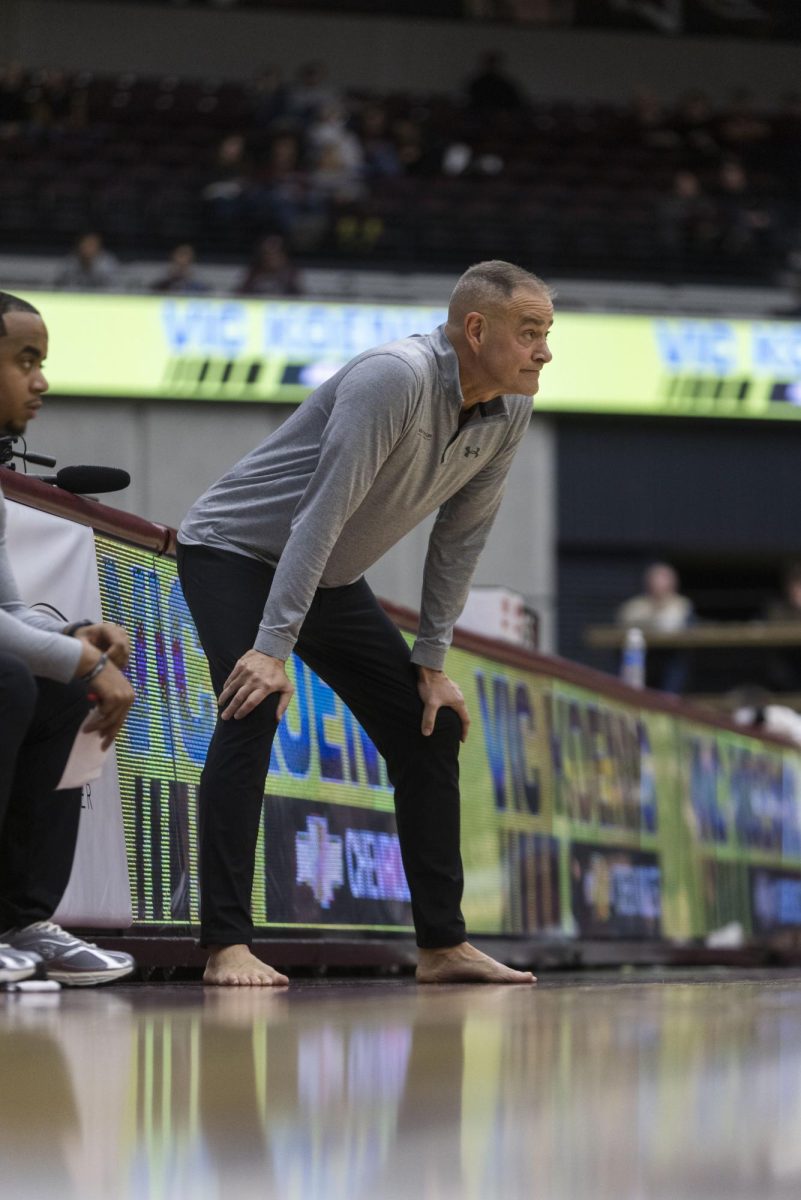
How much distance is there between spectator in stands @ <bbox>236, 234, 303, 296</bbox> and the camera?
14516mm

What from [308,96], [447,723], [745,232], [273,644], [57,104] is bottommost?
[447,723]

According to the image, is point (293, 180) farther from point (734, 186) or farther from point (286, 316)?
point (734, 186)

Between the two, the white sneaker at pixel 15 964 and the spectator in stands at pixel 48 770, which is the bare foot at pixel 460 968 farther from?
the white sneaker at pixel 15 964

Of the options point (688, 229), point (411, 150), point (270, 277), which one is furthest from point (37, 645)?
point (411, 150)

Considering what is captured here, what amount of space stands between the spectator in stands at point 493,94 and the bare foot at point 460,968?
1486 cm

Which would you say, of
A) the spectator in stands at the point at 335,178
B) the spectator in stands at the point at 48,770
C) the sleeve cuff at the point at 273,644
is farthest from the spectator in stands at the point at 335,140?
the spectator in stands at the point at 48,770

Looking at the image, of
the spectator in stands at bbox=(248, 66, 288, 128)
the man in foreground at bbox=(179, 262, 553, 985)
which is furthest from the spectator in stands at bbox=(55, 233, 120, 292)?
the man in foreground at bbox=(179, 262, 553, 985)

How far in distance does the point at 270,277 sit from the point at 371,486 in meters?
11.3

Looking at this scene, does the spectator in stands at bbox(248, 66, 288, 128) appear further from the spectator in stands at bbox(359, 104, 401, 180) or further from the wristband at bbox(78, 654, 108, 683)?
the wristband at bbox(78, 654, 108, 683)

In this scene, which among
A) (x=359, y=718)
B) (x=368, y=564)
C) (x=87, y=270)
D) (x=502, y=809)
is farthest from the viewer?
(x=87, y=270)

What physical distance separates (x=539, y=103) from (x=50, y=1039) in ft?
57.5

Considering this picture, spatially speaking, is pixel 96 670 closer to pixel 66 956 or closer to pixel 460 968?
pixel 66 956


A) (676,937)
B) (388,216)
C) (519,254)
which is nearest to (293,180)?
(388,216)

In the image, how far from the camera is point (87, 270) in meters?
14.4
